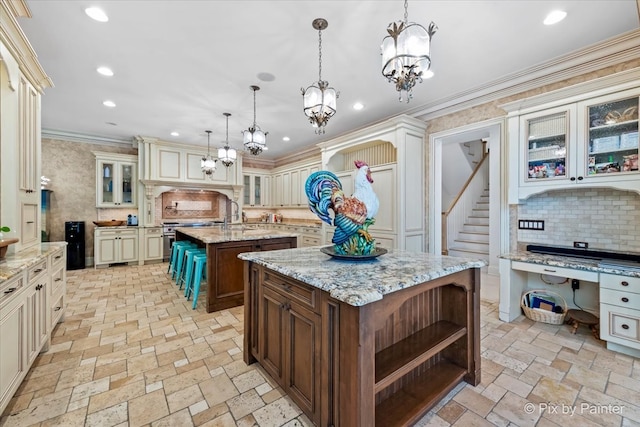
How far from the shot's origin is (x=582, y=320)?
2.64 metres

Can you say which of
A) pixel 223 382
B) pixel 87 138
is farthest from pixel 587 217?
pixel 87 138

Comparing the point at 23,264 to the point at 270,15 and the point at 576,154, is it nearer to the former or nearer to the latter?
the point at 270,15

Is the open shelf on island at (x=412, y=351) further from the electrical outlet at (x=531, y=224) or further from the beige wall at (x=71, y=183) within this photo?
the beige wall at (x=71, y=183)

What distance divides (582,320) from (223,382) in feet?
11.1

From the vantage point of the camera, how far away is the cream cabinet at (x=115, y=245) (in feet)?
17.9

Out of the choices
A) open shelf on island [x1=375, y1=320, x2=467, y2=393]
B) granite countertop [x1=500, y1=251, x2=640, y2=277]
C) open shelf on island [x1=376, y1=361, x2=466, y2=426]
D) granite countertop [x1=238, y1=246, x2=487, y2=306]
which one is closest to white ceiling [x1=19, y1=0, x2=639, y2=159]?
granite countertop [x1=238, y1=246, x2=487, y2=306]

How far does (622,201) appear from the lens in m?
2.62

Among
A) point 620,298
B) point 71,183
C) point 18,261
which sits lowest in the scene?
point 620,298

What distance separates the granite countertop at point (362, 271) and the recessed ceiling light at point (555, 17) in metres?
2.21

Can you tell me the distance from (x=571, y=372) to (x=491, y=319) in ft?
3.23

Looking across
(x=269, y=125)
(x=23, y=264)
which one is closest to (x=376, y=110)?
(x=269, y=125)

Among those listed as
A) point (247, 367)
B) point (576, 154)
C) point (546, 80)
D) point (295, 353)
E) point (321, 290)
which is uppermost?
point (546, 80)

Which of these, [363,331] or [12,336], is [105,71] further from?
[363,331]

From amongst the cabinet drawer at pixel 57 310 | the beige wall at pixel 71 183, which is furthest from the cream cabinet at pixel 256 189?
the cabinet drawer at pixel 57 310
